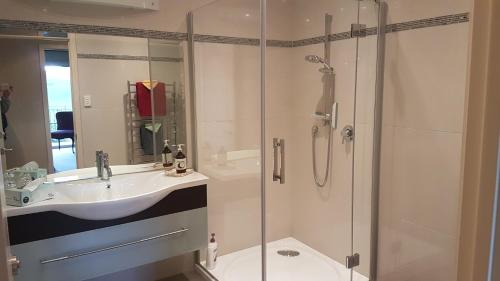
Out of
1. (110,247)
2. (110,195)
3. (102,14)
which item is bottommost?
(110,247)

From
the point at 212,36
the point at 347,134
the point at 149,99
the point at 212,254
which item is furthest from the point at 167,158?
the point at 347,134

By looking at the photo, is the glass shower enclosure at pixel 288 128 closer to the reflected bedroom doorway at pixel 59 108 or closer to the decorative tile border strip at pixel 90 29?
the decorative tile border strip at pixel 90 29

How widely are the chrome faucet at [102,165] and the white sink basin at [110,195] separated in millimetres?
35

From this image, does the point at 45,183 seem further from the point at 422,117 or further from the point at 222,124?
the point at 422,117

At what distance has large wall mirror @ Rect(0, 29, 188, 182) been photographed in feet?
6.23

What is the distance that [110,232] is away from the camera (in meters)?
1.88

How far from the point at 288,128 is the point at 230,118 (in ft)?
1.58

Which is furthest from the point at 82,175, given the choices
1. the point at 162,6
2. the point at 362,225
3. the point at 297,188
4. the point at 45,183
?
the point at 362,225

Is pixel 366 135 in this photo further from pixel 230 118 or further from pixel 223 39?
pixel 223 39

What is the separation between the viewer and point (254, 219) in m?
2.57

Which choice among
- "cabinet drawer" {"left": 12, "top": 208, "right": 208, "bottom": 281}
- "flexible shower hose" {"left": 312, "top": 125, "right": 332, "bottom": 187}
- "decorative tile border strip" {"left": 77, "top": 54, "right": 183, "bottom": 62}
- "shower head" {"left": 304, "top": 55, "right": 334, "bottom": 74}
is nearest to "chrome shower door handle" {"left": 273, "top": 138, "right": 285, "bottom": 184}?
"flexible shower hose" {"left": 312, "top": 125, "right": 332, "bottom": 187}

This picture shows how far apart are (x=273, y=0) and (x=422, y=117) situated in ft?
4.06

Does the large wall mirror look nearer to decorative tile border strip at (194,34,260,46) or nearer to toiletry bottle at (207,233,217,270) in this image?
decorative tile border strip at (194,34,260,46)

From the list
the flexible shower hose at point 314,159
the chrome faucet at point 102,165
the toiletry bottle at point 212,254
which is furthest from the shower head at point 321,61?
the chrome faucet at point 102,165
